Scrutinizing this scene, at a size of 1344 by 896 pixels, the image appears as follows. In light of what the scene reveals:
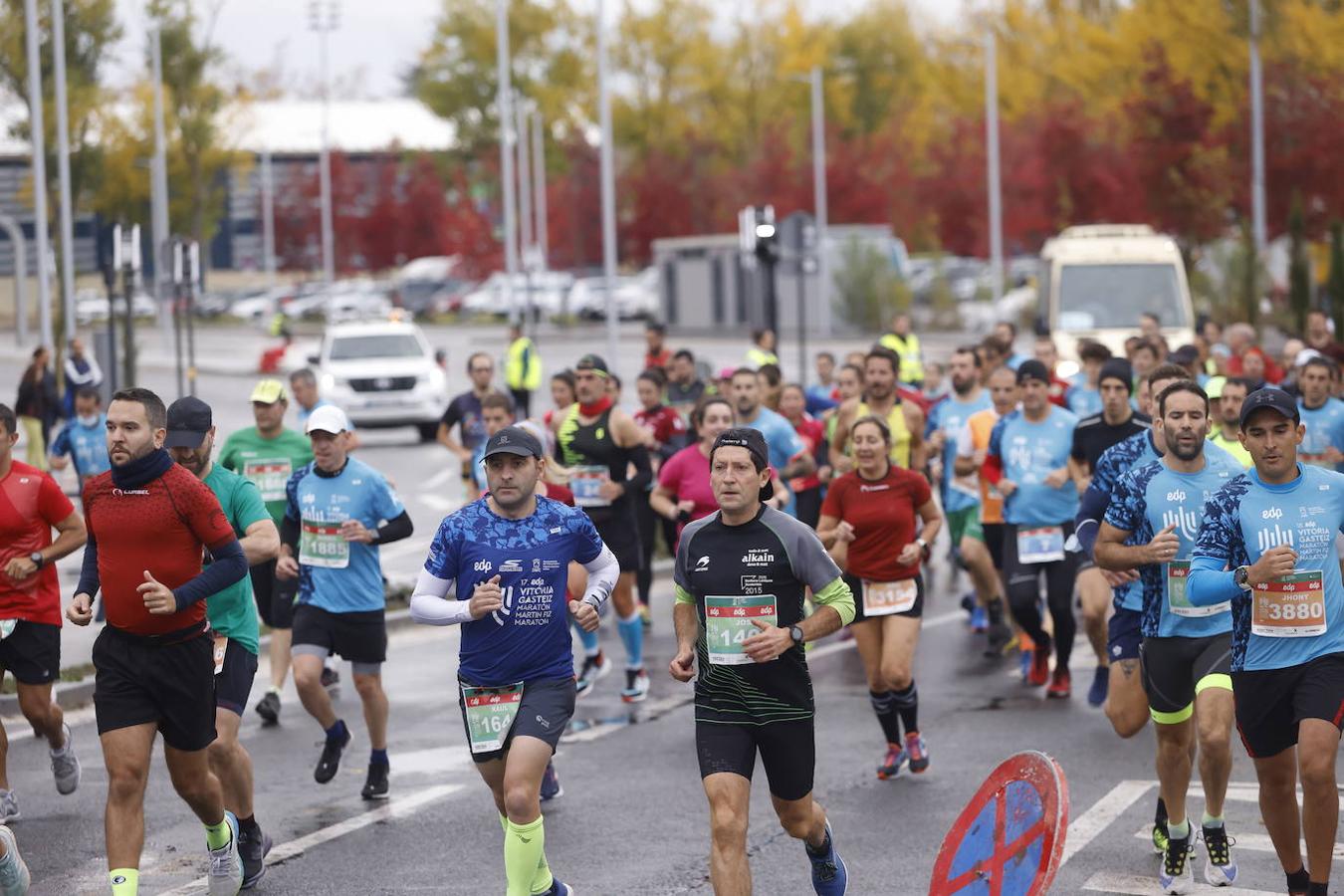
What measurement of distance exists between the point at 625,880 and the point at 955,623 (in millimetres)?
7653

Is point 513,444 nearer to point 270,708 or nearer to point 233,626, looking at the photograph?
point 233,626

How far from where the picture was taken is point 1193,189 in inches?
1638

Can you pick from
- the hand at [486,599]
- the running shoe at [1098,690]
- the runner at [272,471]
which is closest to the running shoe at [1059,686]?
the running shoe at [1098,690]

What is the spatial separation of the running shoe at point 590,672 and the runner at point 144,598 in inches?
206

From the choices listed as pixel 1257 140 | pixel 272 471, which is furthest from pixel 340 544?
pixel 1257 140

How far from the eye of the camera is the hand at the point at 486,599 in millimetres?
7453

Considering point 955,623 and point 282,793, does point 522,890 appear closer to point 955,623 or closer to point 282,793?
point 282,793

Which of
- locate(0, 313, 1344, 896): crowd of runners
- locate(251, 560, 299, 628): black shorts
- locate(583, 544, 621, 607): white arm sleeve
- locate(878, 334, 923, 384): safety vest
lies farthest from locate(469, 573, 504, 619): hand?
locate(878, 334, 923, 384): safety vest

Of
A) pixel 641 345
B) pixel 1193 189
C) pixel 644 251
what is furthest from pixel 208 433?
pixel 644 251

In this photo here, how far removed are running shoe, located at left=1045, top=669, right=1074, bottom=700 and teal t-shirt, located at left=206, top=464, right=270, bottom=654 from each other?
555 centimetres

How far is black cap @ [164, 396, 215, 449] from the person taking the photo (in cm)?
860

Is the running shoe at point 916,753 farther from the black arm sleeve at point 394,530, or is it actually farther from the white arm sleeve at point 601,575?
the white arm sleeve at point 601,575

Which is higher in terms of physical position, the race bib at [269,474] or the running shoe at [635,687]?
the race bib at [269,474]

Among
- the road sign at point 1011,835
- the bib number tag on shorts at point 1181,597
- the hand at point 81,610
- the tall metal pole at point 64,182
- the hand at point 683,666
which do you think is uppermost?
the tall metal pole at point 64,182
